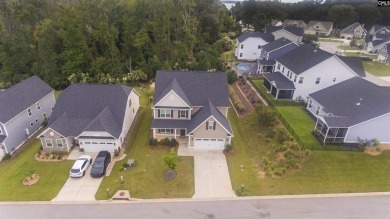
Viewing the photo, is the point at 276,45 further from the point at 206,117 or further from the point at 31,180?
the point at 31,180

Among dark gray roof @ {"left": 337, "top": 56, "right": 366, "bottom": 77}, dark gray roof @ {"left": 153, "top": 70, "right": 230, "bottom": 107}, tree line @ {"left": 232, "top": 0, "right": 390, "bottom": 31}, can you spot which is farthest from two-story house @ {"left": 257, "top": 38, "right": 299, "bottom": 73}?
tree line @ {"left": 232, "top": 0, "right": 390, "bottom": 31}

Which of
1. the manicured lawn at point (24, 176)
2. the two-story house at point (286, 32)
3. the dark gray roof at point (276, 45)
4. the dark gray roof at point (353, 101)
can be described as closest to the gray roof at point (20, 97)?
the manicured lawn at point (24, 176)

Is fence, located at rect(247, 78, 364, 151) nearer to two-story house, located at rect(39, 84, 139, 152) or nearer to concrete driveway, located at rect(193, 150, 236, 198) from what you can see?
concrete driveway, located at rect(193, 150, 236, 198)

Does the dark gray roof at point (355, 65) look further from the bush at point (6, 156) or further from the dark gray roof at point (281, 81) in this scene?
the bush at point (6, 156)

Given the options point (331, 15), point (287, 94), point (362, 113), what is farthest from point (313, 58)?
point (331, 15)

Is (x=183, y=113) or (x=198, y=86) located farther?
(x=198, y=86)

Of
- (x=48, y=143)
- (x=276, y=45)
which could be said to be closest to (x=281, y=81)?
(x=276, y=45)
